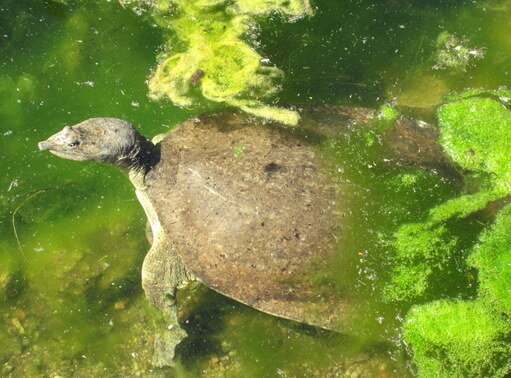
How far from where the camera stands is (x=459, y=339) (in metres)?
2.97

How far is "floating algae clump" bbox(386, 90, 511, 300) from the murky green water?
0.42 feet

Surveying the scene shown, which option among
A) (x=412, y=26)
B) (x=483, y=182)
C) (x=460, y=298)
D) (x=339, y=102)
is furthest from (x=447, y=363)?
(x=412, y=26)

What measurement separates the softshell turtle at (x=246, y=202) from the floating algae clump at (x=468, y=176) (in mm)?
464

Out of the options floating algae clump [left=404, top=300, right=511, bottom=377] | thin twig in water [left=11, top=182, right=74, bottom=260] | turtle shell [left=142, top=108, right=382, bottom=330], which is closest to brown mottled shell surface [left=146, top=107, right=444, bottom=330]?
turtle shell [left=142, top=108, right=382, bottom=330]

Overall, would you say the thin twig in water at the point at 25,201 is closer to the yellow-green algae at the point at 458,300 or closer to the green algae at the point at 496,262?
the yellow-green algae at the point at 458,300

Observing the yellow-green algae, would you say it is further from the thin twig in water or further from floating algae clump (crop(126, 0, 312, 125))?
the thin twig in water

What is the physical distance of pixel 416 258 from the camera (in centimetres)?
303

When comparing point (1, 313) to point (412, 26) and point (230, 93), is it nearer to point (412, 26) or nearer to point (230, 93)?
point (230, 93)

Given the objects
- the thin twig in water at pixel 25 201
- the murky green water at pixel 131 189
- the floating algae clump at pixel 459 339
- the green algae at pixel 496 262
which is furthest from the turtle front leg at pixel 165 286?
the green algae at pixel 496 262

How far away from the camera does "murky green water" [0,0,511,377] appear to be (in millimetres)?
3188

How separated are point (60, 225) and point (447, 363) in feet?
11.9

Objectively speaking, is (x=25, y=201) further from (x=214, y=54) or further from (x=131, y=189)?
A: (x=214, y=54)

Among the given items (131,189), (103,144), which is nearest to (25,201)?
(131,189)

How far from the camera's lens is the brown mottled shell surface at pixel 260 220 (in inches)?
108
